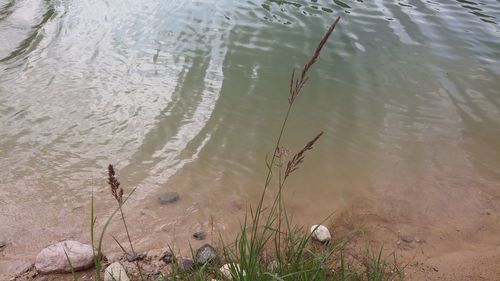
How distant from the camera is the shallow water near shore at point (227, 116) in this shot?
12.0 ft

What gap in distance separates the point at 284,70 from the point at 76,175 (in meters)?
3.08

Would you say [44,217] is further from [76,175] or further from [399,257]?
[399,257]

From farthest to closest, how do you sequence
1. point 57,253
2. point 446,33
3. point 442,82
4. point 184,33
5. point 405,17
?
point 405,17
point 446,33
point 184,33
point 442,82
point 57,253

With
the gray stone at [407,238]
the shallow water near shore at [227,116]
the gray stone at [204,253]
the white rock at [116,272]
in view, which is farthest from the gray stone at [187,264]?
the gray stone at [407,238]

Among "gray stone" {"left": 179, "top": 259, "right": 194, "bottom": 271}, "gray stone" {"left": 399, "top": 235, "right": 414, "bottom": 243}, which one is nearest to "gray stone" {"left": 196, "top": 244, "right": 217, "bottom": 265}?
"gray stone" {"left": 179, "top": 259, "right": 194, "bottom": 271}

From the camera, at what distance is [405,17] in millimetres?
7766

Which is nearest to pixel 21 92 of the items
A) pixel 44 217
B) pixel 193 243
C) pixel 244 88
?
pixel 44 217

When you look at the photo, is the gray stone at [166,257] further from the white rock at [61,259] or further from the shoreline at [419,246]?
the white rock at [61,259]

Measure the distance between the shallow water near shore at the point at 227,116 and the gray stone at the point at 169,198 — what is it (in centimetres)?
5

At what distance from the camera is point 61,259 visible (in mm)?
2945

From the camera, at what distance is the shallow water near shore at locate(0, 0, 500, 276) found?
3668 mm

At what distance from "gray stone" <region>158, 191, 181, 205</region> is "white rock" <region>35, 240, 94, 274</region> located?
774mm

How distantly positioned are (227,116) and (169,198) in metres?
1.45

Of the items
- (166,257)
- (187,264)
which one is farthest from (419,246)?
(166,257)
